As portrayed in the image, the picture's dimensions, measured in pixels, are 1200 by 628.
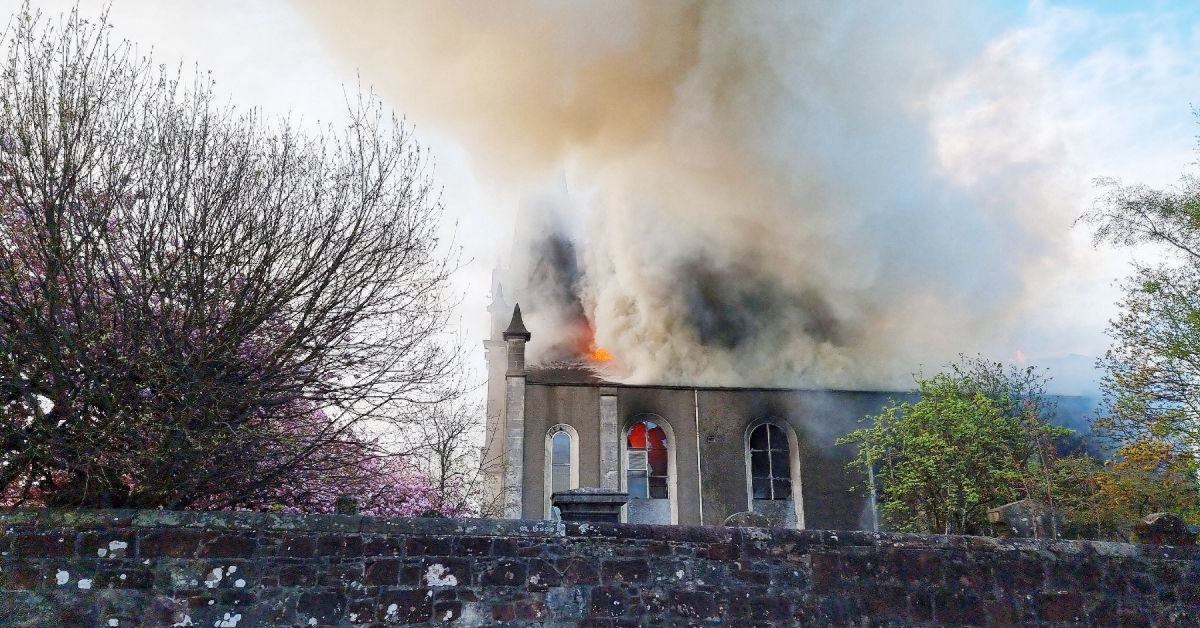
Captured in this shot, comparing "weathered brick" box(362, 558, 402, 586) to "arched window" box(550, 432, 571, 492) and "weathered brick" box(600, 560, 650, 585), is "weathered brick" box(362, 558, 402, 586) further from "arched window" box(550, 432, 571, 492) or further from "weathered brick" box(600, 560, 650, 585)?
→ "arched window" box(550, 432, 571, 492)

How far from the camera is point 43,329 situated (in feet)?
24.4

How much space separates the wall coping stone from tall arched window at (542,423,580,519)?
52.9 ft

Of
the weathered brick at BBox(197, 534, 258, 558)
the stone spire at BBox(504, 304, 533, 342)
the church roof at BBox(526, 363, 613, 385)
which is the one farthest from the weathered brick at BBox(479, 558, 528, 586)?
the stone spire at BBox(504, 304, 533, 342)

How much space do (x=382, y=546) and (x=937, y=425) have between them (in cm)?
1638

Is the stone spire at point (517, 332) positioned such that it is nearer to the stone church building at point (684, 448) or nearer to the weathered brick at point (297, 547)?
the stone church building at point (684, 448)

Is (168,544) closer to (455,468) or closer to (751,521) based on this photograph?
(751,521)

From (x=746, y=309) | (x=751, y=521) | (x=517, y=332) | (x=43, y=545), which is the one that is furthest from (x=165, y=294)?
(x=746, y=309)

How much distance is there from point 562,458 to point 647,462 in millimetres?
2714

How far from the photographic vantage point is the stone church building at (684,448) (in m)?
23.1

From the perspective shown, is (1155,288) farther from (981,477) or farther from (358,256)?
(358,256)

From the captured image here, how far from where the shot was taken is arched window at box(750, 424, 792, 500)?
78.0ft

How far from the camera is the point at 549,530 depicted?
730 centimetres

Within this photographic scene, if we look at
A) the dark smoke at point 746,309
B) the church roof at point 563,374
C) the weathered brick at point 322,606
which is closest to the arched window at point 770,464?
the dark smoke at point 746,309

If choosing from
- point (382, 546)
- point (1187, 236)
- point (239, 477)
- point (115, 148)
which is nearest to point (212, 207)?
point (115, 148)
